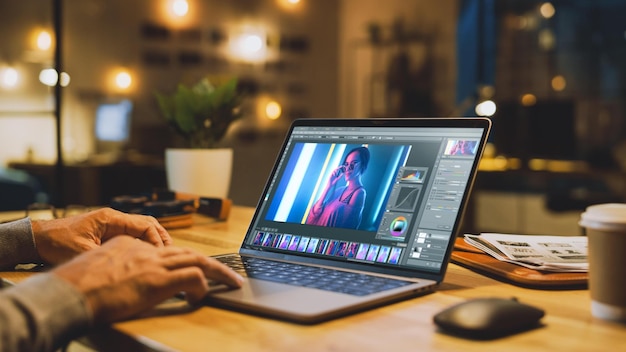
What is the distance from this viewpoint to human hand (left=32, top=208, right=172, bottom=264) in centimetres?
117

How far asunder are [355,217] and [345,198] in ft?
0.16

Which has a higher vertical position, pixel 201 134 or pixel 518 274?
pixel 201 134

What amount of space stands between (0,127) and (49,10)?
892mm

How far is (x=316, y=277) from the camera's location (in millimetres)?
1001

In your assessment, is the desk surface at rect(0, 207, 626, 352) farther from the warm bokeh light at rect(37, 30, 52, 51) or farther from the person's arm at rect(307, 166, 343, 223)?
the warm bokeh light at rect(37, 30, 52, 51)

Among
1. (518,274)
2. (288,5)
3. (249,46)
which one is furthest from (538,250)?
(288,5)

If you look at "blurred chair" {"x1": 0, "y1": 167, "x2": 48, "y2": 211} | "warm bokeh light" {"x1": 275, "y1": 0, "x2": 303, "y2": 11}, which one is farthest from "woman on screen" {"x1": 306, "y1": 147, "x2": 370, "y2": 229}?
"warm bokeh light" {"x1": 275, "y1": 0, "x2": 303, "y2": 11}

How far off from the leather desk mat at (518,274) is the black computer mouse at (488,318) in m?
0.23

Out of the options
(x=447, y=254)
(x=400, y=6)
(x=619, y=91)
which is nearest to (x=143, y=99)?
(x=400, y=6)

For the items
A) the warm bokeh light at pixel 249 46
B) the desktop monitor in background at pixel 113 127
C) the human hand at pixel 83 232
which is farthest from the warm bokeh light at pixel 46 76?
the human hand at pixel 83 232

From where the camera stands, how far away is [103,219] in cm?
121

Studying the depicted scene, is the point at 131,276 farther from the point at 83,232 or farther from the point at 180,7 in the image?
the point at 180,7

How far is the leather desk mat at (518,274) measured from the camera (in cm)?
102

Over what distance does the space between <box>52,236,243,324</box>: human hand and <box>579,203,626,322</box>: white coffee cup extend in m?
0.46
